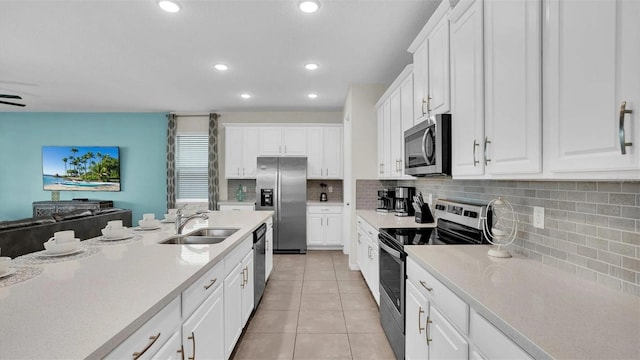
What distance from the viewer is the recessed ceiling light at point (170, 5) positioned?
2.25 m

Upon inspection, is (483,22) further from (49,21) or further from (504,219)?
(49,21)

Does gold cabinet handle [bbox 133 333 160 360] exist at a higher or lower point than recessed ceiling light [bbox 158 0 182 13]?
lower

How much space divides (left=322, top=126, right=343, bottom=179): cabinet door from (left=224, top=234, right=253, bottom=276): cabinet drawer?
3124 mm

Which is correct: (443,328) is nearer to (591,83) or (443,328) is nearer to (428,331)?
(428,331)

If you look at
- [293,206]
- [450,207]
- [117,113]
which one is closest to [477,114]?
[450,207]

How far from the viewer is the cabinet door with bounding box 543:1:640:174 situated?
791 millimetres

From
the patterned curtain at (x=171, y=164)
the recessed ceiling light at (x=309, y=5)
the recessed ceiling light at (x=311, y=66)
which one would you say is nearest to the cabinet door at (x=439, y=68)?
the recessed ceiling light at (x=309, y=5)

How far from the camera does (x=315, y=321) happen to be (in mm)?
2627

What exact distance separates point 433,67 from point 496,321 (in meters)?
1.77

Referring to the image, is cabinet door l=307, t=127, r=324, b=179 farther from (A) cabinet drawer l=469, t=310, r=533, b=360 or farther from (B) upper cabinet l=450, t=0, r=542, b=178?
(A) cabinet drawer l=469, t=310, r=533, b=360

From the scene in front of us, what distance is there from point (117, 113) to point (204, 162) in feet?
6.77

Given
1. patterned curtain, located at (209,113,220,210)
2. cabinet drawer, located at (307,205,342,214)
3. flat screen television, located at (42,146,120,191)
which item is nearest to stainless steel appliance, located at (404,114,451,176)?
cabinet drawer, located at (307,205,342,214)

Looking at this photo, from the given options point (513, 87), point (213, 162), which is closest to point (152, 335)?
point (513, 87)

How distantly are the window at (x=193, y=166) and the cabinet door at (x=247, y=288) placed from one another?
3863 millimetres
